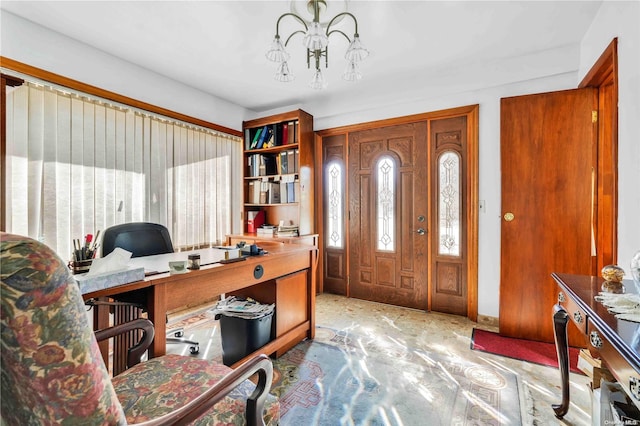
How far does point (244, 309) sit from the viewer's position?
195 centimetres

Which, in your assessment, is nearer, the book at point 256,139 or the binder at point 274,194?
the binder at point 274,194

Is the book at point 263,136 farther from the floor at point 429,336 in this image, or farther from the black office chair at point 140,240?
the floor at point 429,336

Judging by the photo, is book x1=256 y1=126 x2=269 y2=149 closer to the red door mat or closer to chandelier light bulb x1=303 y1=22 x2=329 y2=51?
chandelier light bulb x1=303 y1=22 x2=329 y2=51

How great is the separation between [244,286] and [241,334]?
0.39 m

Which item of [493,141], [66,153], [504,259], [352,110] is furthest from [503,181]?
[66,153]

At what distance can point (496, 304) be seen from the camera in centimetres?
278

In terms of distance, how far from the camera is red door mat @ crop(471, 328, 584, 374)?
6.97 ft

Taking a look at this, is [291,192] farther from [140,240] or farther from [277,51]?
[277,51]

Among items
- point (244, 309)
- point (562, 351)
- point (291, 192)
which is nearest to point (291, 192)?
point (291, 192)

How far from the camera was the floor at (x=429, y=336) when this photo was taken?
165 cm

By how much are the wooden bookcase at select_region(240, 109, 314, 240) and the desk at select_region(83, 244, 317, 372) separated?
1260mm

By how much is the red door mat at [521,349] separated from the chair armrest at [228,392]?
2029 mm

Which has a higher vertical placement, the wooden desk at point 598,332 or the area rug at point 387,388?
the wooden desk at point 598,332

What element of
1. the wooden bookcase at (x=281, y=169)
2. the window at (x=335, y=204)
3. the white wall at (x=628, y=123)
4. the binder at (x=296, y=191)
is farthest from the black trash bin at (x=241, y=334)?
the white wall at (x=628, y=123)
